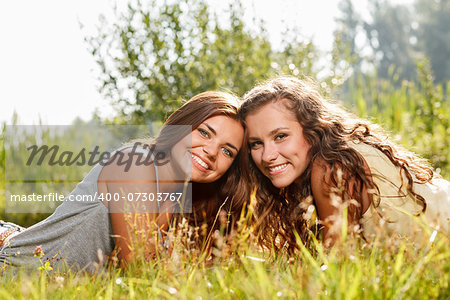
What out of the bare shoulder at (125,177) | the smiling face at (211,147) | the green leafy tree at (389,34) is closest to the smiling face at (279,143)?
the smiling face at (211,147)

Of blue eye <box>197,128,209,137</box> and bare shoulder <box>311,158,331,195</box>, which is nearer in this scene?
bare shoulder <box>311,158,331,195</box>

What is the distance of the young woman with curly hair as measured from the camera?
303cm

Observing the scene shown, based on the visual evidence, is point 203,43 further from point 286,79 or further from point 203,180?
point 203,180

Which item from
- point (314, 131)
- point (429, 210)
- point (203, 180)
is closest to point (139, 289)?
point (203, 180)

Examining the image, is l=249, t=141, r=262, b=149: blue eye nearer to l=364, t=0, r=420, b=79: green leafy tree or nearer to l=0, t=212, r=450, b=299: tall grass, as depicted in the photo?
l=0, t=212, r=450, b=299: tall grass

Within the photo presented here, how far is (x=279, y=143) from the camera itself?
10.6 ft

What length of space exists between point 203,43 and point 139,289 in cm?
448

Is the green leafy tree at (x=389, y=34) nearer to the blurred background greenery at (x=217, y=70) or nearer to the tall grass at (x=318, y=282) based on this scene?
the blurred background greenery at (x=217, y=70)

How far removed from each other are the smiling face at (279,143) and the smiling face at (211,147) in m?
0.15

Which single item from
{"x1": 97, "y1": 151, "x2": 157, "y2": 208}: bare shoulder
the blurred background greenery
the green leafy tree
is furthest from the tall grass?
the green leafy tree

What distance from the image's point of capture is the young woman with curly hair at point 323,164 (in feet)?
9.94

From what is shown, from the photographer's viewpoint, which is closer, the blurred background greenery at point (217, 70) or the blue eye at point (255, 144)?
the blue eye at point (255, 144)

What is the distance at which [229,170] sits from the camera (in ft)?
12.2

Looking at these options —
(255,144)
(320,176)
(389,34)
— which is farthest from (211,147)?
(389,34)
